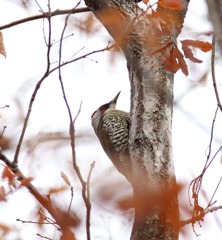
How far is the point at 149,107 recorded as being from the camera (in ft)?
12.9

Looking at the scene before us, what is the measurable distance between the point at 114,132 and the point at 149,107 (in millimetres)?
2551

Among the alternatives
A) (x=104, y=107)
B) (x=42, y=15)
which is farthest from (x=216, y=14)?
(x=104, y=107)

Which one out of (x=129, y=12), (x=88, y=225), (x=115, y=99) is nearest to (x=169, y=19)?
(x=129, y=12)

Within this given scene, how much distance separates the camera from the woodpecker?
233 inches

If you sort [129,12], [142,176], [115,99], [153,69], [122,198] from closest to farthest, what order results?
1. [122,198]
2. [142,176]
3. [153,69]
4. [129,12]
5. [115,99]

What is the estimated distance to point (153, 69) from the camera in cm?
410

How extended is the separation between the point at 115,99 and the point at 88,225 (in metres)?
5.12

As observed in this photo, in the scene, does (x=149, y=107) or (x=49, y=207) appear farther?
(x=149, y=107)

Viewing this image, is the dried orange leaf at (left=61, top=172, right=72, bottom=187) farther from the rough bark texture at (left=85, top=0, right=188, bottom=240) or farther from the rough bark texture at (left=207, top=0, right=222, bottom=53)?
the rough bark texture at (left=207, top=0, right=222, bottom=53)

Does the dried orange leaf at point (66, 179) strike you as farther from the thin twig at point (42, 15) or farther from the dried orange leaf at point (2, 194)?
the thin twig at point (42, 15)

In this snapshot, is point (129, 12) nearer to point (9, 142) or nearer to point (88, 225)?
point (9, 142)

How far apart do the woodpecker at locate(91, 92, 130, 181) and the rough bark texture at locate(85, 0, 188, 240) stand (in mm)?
1410

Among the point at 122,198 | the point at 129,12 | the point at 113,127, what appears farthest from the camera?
the point at 113,127

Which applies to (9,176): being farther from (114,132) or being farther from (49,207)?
(114,132)
